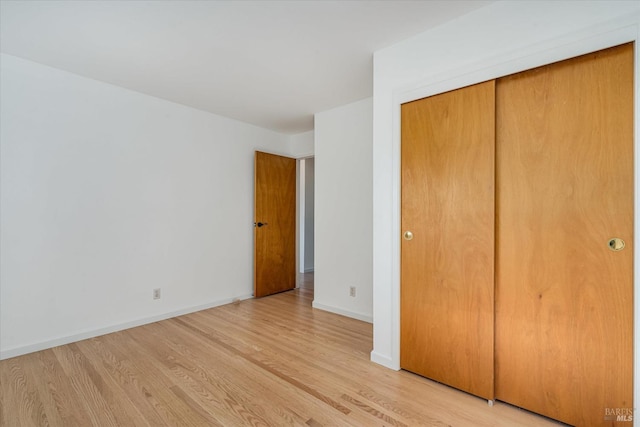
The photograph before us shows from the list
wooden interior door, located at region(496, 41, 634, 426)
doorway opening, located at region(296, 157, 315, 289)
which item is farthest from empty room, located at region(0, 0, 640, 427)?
doorway opening, located at region(296, 157, 315, 289)

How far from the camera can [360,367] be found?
2.20 metres

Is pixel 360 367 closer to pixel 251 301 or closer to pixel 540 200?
pixel 540 200

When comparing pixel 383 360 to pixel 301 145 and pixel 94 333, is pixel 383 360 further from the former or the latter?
pixel 301 145

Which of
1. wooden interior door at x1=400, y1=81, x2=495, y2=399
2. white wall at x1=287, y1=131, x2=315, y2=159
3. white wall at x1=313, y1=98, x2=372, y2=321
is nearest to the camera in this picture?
wooden interior door at x1=400, y1=81, x2=495, y2=399

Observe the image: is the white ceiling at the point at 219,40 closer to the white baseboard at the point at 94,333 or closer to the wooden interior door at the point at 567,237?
the wooden interior door at the point at 567,237

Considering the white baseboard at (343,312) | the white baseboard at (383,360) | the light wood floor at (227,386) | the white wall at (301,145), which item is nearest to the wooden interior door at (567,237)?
the light wood floor at (227,386)

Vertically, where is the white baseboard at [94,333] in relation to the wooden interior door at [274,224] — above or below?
below

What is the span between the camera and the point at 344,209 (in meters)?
3.54

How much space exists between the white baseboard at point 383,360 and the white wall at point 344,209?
0.94m

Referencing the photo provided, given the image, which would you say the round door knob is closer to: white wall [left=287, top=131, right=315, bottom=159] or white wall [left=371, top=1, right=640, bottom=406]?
white wall [left=371, top=1, right=640, bottom=406]

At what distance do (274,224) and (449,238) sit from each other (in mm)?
2829

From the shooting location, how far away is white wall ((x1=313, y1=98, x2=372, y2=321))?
334cm

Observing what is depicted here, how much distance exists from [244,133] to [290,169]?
0.86m

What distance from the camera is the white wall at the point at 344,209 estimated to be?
3.34 m
